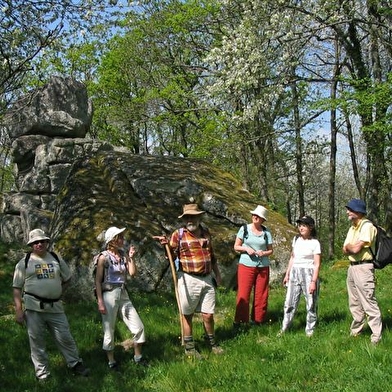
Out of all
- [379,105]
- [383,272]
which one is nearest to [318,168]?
[379,105]

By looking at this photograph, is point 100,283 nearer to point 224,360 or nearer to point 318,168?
point 224,360

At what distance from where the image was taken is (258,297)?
27.0 ft

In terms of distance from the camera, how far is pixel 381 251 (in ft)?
22.0

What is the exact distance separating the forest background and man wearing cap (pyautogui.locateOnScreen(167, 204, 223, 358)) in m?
4.70

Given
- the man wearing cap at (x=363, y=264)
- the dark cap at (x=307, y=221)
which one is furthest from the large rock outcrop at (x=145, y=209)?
the man wearing cap at (x=363, y=264)

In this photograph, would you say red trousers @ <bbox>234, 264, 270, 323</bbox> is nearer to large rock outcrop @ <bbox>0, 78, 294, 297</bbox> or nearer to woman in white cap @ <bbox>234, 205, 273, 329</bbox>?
woman in white cap @ <bbox>234, 205, 273, 329</bbox>


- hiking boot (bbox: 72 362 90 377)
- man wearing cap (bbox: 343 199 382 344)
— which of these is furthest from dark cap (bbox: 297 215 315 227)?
hiking boot (bbox: 72 362 90 377)

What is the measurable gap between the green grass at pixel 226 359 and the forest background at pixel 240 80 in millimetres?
4981

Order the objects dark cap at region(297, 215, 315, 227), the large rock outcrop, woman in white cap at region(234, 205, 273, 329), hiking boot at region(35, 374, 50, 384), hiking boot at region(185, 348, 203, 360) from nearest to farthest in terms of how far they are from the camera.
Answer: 1. hiking boot at region(35, 374, 50, 384)
2. hiking boot at region(185, 348, 203, 360)
3. dark cap at region(297, 215, 315, 227)
4. woman in white cap at region(234, 205, 273, 329)
5. the large rock outcrop

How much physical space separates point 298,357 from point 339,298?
12.5 feet

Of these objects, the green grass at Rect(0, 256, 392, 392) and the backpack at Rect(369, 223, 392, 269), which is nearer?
the green grass at Rect(0, 256, 392, 392)

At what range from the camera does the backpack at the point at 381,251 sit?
6664 mm

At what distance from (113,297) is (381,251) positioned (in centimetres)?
376

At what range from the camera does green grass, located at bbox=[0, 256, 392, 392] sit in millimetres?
5660
